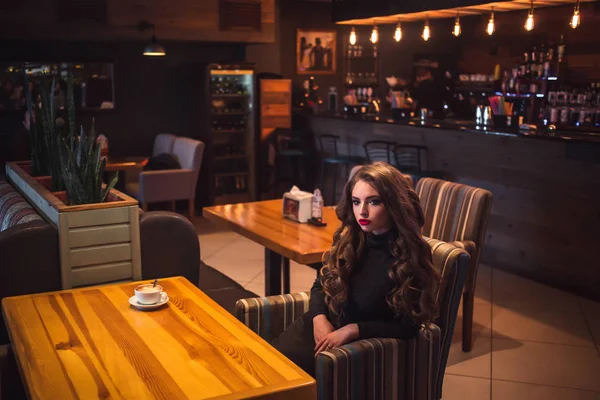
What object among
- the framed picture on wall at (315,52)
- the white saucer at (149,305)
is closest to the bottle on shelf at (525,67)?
the framed picture on wall at (315,52)

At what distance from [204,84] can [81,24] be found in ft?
5.41

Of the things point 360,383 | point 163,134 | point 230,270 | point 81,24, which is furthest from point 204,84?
point 360,383

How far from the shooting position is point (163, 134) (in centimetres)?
849

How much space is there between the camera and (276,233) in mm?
3932

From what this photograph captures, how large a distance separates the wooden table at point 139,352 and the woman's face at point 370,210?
1.92ft

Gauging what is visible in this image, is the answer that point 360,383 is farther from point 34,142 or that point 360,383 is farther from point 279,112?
point 279,112

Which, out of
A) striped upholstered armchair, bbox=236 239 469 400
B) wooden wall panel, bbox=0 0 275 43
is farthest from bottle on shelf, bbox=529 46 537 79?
striped upholstered armchair, bbox=236 239 469 400

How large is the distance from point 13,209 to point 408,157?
13.8ft

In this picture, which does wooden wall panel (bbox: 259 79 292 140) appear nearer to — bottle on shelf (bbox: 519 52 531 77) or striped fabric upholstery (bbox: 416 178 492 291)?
bottle on shelf (bbox: 519 52 531 77)

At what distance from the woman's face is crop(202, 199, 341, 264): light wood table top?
103 cm

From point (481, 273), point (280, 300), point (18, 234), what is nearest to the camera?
point (280, 300)

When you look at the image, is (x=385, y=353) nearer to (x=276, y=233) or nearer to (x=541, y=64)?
(x=276, y=233)

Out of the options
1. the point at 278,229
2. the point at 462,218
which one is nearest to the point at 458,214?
the point at 462,218

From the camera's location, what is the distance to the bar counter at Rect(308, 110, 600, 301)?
512cm
